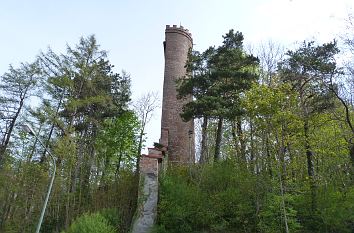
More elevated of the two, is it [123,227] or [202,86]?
[202,86]

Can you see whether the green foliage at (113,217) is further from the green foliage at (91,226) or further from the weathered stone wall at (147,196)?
the green foliage at (91,226)

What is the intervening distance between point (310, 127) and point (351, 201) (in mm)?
4535

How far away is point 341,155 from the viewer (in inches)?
643

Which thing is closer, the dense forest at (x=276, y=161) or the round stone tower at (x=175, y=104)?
the dense forest at (x=276, y=161)

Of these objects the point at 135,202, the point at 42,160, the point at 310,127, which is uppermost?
the point at 310,127

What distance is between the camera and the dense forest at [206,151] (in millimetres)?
13617

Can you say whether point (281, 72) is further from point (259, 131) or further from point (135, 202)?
point (135, 202)

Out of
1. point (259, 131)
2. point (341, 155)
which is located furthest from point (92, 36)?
point (341, 155)

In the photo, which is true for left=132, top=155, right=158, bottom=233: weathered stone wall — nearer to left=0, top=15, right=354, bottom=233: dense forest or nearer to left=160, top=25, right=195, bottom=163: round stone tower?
left=0, top=15, right=354, bottom=233: dense forest

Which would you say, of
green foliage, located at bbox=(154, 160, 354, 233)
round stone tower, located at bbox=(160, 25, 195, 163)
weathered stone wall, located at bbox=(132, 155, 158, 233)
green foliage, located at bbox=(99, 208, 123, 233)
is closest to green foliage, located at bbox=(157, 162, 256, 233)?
green foliage, located at bbox=(154, 160, 354, 233)

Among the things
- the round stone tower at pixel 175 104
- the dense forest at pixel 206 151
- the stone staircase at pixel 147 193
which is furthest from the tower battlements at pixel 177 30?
the stone staircase at pixel 147 193

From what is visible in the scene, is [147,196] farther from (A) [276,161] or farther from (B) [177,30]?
(B) [177,30]

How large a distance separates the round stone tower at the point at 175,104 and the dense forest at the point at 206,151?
77.2 inches

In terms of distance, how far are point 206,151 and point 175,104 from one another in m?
6.29
